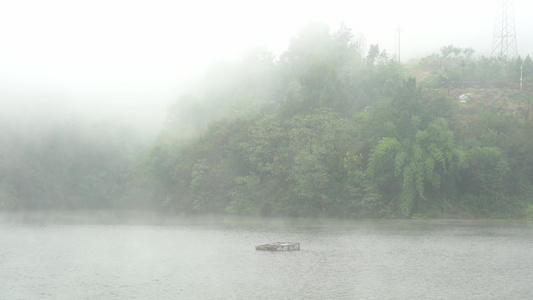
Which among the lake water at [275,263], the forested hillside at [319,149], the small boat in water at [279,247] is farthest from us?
the forested hillside at [319,149]

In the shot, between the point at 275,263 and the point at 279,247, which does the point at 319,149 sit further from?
the point at 275,263

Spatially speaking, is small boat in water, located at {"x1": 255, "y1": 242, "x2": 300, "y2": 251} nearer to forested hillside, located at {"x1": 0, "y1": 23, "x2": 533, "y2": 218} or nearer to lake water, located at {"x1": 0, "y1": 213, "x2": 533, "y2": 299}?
lake water, located at {"x1": 0, "y1": 213, "x2": 533, "y2": 299}

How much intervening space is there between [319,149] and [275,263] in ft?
133

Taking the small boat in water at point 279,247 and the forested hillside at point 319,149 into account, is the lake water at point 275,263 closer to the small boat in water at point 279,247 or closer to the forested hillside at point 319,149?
the small boat in water at point 279,247

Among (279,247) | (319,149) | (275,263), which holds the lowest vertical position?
(275,263)

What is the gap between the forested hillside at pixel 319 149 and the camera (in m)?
76.2

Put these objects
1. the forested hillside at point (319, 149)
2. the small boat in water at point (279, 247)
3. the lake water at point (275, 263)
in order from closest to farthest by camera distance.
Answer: the lake water at point (275, 263) < the small boat in water at point (279, 247) < the forested hillside at point (319, 149)

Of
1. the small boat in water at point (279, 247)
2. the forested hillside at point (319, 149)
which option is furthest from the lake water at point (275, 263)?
the forested hillside at point (319, 149)

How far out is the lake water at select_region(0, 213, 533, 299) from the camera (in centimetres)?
3347

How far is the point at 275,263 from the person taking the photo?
42531 millimetres

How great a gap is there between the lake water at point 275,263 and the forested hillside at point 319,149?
9397mm

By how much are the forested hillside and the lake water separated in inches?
370

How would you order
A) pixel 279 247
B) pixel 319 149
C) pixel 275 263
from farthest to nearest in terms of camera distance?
pixel 319 149
pixel 279 247
pixel 275 263

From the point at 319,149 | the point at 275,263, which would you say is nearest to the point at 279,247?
the point at 275,263
